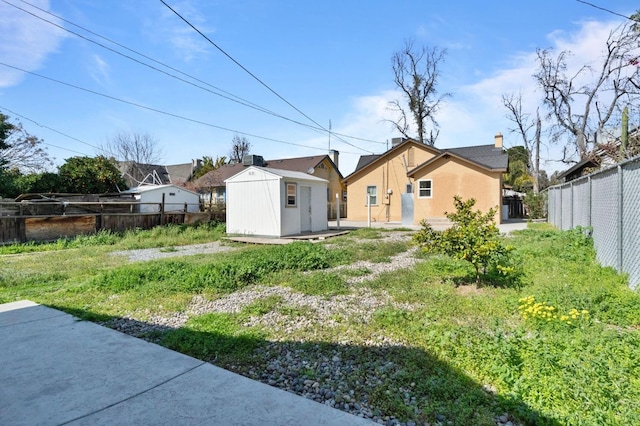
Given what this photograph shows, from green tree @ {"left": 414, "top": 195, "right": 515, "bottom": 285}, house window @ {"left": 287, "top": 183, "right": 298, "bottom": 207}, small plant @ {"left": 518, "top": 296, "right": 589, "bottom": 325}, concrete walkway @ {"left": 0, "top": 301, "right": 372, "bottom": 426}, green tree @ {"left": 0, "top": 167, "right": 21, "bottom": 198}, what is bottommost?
concrete walkway @ {"left": 0, "top": 301, "right": 372, "bottom": 426}

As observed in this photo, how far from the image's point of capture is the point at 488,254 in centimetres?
530

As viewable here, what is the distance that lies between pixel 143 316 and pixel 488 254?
5142 millimetres

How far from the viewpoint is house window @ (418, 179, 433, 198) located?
65.2ft

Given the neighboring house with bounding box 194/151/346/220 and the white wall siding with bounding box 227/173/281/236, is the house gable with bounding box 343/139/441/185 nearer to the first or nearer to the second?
the neighboring house with bounding box 194/151/346/220

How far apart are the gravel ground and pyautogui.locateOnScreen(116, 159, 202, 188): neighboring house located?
29020mm

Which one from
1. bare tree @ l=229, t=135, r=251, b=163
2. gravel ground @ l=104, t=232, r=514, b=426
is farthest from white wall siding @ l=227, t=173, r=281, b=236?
bare tree @ l=229, t=135, r=251, b=163

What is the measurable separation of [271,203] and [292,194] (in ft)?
3.26

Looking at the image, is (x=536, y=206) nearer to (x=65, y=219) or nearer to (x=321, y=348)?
(x=321, y=348)

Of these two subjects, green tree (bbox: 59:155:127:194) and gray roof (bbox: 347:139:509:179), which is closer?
green tree (bbox: 59:155:127:194)

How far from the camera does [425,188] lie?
20047mm

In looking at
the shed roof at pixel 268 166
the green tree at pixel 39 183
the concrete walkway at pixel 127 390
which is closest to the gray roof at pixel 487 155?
the shed roof at pixel 268 166

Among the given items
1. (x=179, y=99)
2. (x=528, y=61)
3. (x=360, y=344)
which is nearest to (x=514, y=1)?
(x=360, y=344)

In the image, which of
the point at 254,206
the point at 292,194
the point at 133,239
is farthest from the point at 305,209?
the point at 133,239

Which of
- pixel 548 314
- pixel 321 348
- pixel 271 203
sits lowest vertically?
pixel 321 348
